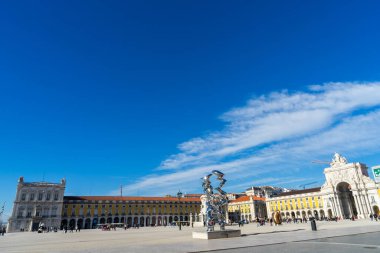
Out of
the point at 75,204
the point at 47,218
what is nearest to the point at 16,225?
the point at 47,218

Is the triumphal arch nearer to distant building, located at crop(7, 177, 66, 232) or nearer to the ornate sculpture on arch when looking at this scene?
the ornate sculpture on arch

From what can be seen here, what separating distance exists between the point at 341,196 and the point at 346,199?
5.50ft

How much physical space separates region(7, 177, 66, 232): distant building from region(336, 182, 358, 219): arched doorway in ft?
266

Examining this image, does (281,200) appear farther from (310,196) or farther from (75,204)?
A: (75,204)

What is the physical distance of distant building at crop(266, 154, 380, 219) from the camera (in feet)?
210

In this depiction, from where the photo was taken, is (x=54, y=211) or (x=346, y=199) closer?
(x=346, y=199)

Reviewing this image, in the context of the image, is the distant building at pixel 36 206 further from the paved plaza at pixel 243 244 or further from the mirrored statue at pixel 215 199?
the mirrored statue at pixel 215 199

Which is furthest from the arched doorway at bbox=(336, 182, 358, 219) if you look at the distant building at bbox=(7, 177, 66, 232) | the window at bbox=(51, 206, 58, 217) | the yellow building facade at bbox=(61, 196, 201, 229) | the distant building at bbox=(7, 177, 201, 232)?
the window at bbox=(51, 206, 58, 217)

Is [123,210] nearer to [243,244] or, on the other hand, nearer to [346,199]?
[346,199]

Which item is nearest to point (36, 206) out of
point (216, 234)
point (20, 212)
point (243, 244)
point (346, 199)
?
point (20, 212)

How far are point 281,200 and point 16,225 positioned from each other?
268ft

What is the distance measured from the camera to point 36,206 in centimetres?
7594

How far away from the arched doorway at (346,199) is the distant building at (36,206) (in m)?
81.1

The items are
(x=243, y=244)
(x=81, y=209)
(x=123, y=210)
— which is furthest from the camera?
(x=123, y=210)
